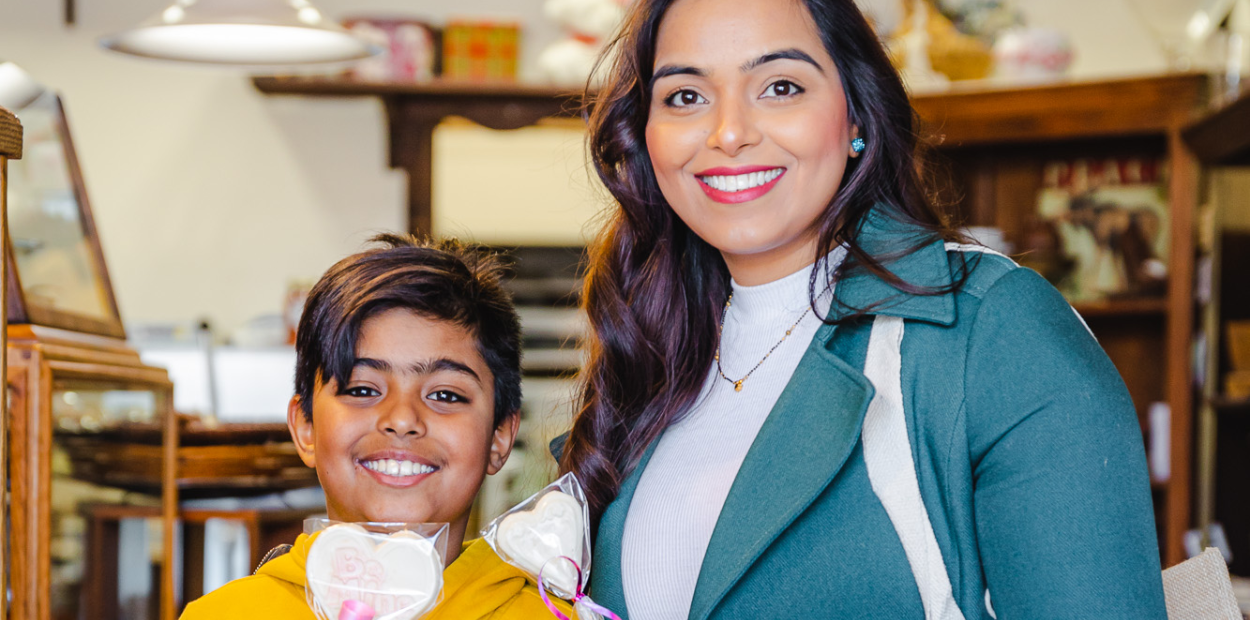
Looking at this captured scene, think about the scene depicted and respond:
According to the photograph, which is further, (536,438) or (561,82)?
(536,438)

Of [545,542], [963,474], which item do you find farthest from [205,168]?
[963,474]

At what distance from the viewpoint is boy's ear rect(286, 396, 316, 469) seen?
1.48 m

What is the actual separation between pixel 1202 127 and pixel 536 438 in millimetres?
2591

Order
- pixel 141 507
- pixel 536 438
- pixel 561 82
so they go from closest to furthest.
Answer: pixel 141 507
pixel 561 82
pixel 536 438

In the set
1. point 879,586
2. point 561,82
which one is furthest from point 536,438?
point 879,586

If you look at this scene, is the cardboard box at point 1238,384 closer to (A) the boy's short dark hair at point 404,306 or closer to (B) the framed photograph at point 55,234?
(A) the boy's short dark hair at point 404,306

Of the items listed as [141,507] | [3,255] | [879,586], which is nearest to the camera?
[3,255]

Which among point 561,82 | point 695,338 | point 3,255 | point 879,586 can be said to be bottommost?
point 879,586

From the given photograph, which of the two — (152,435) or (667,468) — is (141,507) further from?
(667,468)

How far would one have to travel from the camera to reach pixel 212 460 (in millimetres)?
2344

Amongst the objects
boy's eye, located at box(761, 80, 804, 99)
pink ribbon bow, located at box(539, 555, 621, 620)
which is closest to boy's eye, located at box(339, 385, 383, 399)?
pink ribbon bow, located at box(539, 555, 621, 620)

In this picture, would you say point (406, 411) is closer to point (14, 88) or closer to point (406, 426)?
point (406, 426)

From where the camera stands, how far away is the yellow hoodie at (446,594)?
130cm

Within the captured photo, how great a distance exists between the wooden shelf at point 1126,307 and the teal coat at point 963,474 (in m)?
2.31
